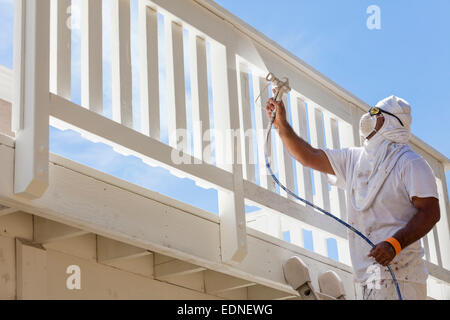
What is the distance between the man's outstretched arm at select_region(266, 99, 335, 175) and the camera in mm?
5141

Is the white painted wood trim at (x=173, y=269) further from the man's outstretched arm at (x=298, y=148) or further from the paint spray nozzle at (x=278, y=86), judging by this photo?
the paint spray nozzle at (x=278, y=86)

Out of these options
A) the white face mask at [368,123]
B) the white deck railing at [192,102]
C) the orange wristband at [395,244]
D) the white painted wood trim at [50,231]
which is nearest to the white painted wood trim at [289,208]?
the white deck railing at [192,102]

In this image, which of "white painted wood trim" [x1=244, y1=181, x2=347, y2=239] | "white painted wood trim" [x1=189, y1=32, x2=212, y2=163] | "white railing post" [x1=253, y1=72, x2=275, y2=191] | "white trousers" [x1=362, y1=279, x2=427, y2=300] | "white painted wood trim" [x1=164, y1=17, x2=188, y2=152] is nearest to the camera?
"white trousers" [x1=362, y1=279, x2=427, y2=300]

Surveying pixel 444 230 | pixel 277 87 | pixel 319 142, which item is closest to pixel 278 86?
pixel 277 87

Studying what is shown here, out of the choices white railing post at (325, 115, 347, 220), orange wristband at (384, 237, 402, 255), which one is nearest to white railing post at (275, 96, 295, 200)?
white railing post at (325, 115, 347, 220)

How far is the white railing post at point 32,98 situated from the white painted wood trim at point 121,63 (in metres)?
0.52

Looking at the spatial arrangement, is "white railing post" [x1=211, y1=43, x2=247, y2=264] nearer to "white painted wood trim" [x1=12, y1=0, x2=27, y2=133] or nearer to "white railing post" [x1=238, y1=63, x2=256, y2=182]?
"white railing post" [x1=238, y1=63, x2=256, y2=182]

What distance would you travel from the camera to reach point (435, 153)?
7.64 metres

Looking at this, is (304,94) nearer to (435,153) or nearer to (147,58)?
(147,58)

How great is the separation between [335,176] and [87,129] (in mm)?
1879

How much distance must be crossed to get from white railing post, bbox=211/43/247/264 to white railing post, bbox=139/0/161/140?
610 mm

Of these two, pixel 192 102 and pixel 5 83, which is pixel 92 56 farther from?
pixel 5 83

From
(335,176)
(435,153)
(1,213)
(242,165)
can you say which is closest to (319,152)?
(335,176)

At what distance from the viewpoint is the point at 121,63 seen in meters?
4.29
